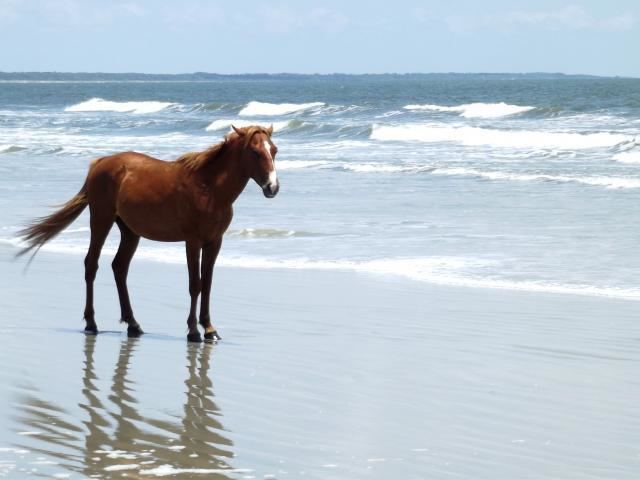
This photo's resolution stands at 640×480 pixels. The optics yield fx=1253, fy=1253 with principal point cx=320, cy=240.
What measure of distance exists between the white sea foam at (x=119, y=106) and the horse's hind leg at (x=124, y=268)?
59.7 meters

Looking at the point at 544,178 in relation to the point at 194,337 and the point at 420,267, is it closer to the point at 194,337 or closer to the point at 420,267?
the point at 420,267

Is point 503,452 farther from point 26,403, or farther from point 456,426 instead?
point 26,403

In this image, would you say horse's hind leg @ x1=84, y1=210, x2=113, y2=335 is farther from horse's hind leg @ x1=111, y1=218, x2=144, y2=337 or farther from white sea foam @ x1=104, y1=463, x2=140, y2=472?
white sea foam @ x1=104, y1=463, x2=140, y2=472

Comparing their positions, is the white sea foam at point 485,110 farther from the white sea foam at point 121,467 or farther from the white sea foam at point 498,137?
the white sea foam at point 121,467

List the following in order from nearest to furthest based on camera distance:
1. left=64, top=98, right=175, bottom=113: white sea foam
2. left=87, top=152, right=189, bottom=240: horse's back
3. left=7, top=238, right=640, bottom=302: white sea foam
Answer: left=87, top=152, right=189, bottom=240: horse's back → left=7, top=238, right=640, bottom=302: white sea foam → left=64, top=98, right=175, bottom=113: white sea foam

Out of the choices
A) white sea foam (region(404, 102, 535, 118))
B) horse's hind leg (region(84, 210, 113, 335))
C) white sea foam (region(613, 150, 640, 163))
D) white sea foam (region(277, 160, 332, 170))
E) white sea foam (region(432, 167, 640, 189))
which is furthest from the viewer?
white sea foam (region(404, 102, 535, 118))

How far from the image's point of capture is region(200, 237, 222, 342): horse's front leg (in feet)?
24.0

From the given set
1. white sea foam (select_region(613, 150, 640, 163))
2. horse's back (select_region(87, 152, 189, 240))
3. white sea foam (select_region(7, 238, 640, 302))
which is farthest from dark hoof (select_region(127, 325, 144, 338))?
white sea foam (select_region(613, 150, 640, 163))

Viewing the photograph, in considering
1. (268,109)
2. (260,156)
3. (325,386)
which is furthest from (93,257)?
(268,109)

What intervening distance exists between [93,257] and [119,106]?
68514mm

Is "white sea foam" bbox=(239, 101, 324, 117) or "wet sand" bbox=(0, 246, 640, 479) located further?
"white sea foam" bbox=(239, 101, 324, 117)

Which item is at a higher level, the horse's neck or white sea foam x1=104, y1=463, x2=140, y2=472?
the horse's neck

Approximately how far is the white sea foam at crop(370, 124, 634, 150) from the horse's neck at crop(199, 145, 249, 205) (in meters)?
23.8

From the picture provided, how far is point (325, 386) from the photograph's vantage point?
5973 millimetres
